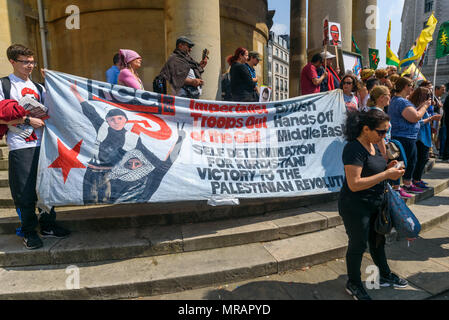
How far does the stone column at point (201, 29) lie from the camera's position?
491 centimetres

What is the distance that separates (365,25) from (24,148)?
39.8ft

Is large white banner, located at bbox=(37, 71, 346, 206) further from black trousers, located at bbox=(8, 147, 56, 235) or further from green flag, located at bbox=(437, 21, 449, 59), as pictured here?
green flag, located at bbox=(437, 21, 449, 59)

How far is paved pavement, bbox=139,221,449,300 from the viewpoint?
2.65 metres

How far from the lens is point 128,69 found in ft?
13.4

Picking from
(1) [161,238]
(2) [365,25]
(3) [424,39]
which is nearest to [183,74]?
(1) [161,238]

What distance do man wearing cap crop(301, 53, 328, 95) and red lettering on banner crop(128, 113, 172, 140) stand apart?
355 cm

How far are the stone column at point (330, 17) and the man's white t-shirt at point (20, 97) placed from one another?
286 inches

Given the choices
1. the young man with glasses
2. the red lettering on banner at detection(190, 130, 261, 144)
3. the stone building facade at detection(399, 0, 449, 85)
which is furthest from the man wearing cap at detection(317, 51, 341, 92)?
the stone building facade at detection(399, 0, 449, 85)

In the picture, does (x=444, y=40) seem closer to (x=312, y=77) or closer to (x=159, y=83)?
(x=312, y=77)
